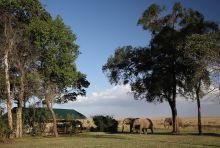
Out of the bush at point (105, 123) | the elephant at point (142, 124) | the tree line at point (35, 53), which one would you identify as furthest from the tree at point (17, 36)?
the bush at point (105, 123)

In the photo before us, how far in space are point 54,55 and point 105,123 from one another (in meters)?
20.7

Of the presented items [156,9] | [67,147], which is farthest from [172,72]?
[67,147]

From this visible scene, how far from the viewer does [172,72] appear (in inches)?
2288

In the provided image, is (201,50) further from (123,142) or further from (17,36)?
(17,36)

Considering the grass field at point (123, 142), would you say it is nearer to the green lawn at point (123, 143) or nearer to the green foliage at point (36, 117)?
the green lawn at point (123, 143)

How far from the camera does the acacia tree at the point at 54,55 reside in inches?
2053

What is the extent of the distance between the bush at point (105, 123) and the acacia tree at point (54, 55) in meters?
15.5

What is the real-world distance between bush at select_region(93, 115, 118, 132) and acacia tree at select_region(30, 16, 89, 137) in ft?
50.7

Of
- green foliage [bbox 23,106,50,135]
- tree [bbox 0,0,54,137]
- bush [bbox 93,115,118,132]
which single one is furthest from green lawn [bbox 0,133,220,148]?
bush [bbox 93,115,118,132]

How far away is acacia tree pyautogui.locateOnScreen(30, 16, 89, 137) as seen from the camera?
5216 centimetres

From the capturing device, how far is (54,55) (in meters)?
53.2

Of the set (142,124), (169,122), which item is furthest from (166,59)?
(169,122)

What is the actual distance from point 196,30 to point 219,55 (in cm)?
2101

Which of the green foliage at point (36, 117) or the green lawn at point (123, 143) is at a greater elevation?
the green foliage at point (36, 117)
